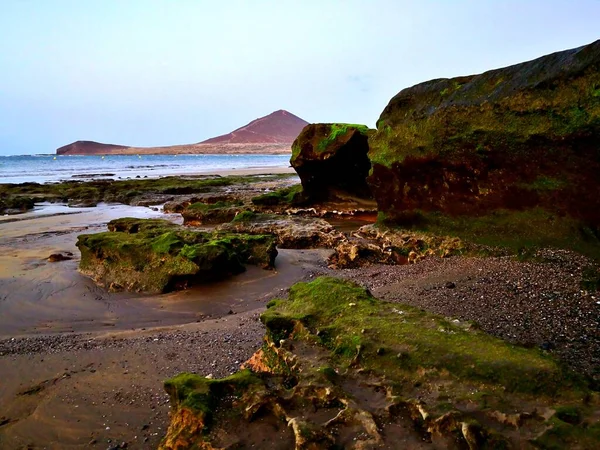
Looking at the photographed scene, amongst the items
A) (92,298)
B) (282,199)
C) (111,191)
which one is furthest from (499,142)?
(111,191)

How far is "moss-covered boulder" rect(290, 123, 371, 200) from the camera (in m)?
16.5

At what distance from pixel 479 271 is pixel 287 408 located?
17.4ft

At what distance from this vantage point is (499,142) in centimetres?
860

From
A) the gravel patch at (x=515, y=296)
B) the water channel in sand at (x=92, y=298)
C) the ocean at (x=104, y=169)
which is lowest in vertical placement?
the water channel in sand at (x=92, y=298)

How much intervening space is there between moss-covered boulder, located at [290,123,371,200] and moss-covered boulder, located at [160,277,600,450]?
1287 cm

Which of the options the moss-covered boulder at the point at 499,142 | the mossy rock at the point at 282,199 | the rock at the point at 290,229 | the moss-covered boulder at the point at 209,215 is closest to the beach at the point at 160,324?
the rock at the point at 290,229

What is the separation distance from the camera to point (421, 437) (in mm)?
2893

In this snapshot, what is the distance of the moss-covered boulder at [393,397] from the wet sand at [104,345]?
0.91 meters

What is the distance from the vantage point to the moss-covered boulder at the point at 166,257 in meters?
8.45

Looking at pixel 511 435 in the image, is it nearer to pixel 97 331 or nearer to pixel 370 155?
pixel 97 331

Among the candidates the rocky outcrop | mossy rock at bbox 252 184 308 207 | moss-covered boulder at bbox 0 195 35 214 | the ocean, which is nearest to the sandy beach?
the rocky outcrop

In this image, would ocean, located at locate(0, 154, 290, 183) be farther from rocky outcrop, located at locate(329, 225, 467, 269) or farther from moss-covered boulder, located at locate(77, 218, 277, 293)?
rocky outcrop, located at locate(329, 225, 467, 269)

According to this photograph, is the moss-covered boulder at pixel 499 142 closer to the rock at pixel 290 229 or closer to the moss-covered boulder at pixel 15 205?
the rock at pixel 290 229

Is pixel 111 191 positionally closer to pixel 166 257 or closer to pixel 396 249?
pixel 166 257
